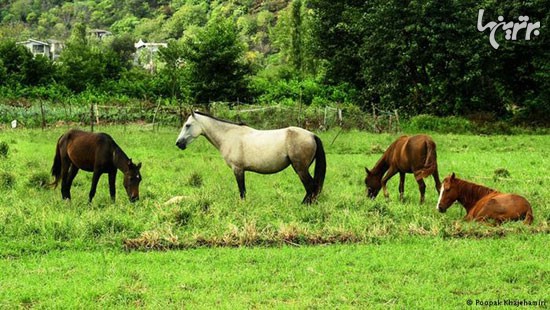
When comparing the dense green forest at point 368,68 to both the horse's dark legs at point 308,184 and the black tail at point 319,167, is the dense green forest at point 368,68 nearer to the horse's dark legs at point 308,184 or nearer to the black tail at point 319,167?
the black tail at point 319,167

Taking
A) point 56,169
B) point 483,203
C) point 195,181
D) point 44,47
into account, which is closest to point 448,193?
point 483,203

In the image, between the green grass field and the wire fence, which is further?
the wire fence

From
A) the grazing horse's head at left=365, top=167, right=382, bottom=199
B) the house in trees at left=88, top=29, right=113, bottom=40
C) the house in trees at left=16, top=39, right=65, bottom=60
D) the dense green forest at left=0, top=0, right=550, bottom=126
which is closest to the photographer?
the grazing horse's head at left=365, top=167, right=382, bottom=199

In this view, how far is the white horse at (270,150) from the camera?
36.2 ft

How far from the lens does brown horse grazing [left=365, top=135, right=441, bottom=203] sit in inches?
449

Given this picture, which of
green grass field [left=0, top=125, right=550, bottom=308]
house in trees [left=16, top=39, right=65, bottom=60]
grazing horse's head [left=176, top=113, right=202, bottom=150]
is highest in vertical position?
grazing horse's head [left=176, top=113, right=202, bottom=150]

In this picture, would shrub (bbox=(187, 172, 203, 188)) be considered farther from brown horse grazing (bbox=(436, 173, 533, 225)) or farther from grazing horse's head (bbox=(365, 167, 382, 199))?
brown horse grazing (bbox=(436, 173, 533, 225))

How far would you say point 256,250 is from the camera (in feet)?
26.6

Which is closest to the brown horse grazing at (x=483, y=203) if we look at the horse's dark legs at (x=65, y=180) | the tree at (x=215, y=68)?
the horse's dark legs at (x=65, y=180)

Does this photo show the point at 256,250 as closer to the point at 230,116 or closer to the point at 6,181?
the point at 6,181

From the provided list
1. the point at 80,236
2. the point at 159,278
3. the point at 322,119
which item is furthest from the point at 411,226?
the point at 322,119

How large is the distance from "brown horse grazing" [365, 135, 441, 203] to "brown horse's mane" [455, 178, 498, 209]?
116 cm

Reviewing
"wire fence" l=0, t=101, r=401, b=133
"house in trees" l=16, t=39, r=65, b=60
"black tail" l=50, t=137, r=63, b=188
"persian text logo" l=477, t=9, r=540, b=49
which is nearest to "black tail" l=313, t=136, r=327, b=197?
"black tail" l=50, t=137, r=63, b=188

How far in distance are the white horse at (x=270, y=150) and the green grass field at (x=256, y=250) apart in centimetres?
55
